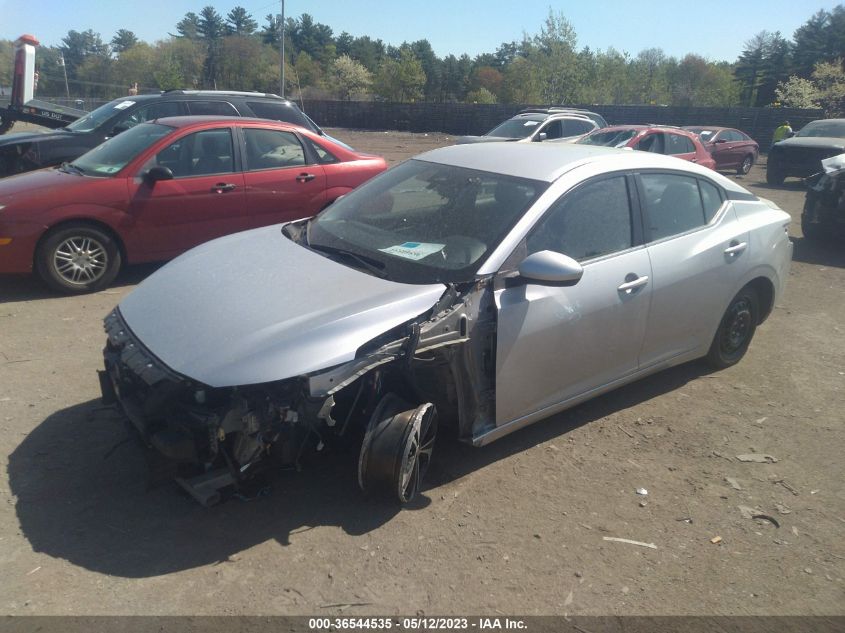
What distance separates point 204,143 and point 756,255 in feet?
17.7

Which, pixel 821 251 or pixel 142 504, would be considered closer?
pixel 142 504

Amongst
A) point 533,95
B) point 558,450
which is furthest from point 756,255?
point 533,95

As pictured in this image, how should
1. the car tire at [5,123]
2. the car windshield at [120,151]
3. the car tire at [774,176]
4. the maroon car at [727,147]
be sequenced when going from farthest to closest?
the maroon car at [727,147] → the car tire at [774,176] → the car tire at [5,123] → the car windshield at [120,151]

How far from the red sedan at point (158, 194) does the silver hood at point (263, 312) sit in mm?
2901

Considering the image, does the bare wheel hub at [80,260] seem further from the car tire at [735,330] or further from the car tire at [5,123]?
the car tire at [5,123]

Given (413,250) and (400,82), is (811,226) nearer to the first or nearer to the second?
(413,250)

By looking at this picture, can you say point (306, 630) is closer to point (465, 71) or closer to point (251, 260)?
point (251, 260)

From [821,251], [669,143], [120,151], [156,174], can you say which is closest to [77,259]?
[156,174]

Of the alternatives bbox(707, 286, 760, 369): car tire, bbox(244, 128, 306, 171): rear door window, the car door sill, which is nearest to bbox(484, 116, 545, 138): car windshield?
bbox(244, 128, 306, 171): rear door window

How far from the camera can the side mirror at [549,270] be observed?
3.63 meters

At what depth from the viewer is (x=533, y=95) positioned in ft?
181

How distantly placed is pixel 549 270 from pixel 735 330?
251cm

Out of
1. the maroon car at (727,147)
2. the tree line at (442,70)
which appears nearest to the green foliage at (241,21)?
Result: the tree line at (442,70)

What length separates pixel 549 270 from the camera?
363 cm
